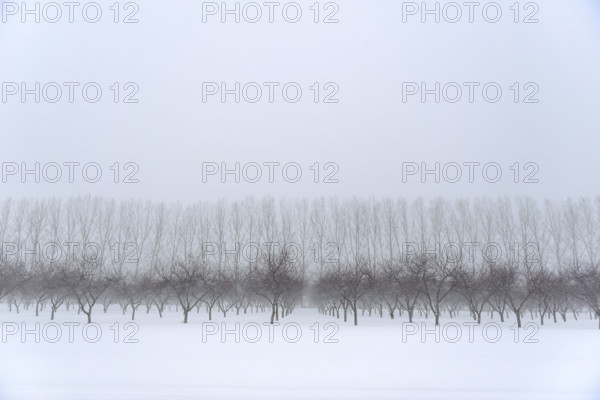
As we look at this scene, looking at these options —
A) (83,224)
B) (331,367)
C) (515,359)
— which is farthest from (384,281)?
(83,224)

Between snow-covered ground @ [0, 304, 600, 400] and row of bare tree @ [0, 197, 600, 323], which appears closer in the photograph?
snow-covered ground @ [0, 304, 600, 400]

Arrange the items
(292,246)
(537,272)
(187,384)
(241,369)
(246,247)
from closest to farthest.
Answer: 1. (187,384)
2. (241,369)
3. (537,272)
4. (292,246)
5. (246,247)

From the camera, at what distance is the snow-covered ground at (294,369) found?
898 cm

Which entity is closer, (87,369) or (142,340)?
(87,369)

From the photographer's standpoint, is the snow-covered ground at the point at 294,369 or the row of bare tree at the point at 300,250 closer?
the snow-covered ground at the point at 294,369

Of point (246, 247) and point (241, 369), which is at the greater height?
point (246, 247)

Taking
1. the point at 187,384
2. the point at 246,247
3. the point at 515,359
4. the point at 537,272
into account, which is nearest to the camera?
the point at 187,384

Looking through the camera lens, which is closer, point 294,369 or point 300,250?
point 294,369

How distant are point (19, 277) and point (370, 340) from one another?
74.8 ft

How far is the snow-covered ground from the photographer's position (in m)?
8.98

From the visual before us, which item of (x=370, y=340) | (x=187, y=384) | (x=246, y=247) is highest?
(x=246, y=247)

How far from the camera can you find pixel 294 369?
11.4 metres

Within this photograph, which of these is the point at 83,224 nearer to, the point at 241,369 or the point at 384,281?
the point at 384,281

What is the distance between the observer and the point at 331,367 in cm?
1189
